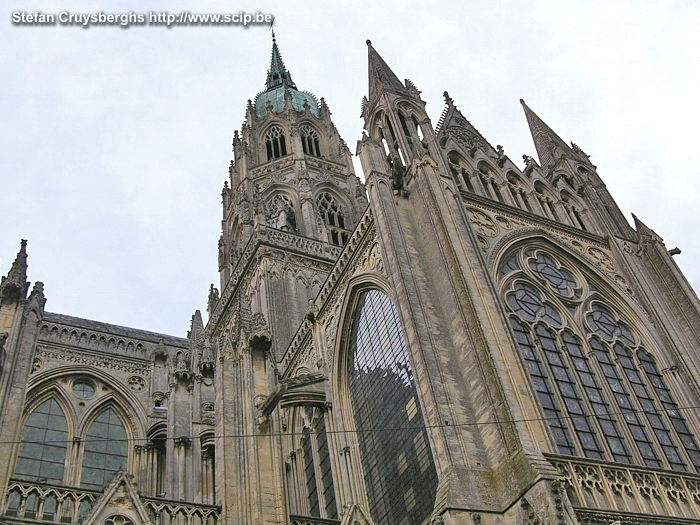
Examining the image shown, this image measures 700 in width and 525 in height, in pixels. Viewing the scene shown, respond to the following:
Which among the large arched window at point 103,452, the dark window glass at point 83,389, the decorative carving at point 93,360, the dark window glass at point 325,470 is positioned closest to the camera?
the dark window glass at point 325,470

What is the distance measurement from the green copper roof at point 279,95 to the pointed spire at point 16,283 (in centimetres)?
3407

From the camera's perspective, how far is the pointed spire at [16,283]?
13578 millimetres

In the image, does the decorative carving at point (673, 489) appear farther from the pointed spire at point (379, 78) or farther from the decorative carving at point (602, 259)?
the pointed spire at point (379, 78)

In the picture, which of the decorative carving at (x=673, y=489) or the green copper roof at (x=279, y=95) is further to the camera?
the green copper roof at (x=279, y=95)

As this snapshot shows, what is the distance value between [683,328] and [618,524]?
9148 mm

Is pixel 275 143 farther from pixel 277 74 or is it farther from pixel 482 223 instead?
Result: pixel 482 223

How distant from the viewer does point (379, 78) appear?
25.8m

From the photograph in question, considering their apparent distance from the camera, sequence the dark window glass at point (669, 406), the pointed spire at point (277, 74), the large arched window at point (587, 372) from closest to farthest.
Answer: the large arched window at point (587, 372), the dark window glass at point (669, 406), the pointed spire at point (277, 74)

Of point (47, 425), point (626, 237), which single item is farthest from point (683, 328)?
point (47, 425)

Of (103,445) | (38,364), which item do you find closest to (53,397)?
(38,364)

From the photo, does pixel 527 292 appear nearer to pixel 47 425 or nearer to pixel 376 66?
pixel 376 66

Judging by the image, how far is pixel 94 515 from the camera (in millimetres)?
12289

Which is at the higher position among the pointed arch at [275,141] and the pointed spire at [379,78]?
the pointed arch at [275,141]

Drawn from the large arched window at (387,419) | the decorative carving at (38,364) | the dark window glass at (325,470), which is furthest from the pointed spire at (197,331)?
the decorative carving at (38,364)
